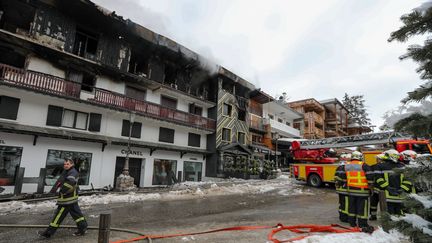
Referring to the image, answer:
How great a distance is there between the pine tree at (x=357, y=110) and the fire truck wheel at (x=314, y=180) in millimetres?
46726

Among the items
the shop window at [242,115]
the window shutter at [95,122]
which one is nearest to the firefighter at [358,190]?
the window shutter at [95,122]

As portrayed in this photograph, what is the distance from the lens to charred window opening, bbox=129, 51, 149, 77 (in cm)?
2092

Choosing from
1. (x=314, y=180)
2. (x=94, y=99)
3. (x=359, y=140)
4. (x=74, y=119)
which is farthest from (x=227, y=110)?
(x=74, y=119)

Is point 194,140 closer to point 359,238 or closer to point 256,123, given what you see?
point 256,123

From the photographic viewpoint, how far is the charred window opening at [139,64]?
20.9 meters

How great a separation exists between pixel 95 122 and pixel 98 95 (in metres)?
1.98

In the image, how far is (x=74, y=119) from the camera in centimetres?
1597

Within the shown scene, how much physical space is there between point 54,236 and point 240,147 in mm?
21400

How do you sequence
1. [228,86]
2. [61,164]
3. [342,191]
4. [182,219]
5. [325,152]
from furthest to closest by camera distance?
1. [228,86]
2. [325,152]
3. [61,164]
4. [182,219]
5. [342,191]

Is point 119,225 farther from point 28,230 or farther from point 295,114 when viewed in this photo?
point 295,114

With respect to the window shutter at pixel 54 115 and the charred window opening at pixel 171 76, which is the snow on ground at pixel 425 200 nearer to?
the window shutter at pixel 54 115

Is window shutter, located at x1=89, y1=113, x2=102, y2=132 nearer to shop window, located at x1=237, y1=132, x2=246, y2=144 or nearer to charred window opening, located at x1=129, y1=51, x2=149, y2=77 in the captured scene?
charred window opening, located at x1=129, y1=51, x2=149, y2=77

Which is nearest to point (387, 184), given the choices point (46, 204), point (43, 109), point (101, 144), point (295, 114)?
point (46, 204)

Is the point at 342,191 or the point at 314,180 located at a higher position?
the point at 342,191
